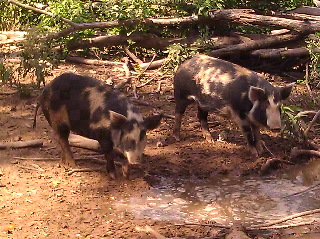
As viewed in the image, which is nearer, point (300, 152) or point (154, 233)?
point (154, 233)

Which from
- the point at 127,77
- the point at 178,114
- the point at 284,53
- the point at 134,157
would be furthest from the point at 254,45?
the point at 134,157

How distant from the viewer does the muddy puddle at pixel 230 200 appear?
5.80m

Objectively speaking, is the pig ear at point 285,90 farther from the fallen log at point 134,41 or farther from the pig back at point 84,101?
the fallen log at point 134,41

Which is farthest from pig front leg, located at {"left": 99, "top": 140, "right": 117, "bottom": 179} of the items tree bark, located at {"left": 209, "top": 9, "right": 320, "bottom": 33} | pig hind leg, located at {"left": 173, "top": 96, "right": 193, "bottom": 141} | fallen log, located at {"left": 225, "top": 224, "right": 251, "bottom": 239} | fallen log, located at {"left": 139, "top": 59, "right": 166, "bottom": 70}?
tree bark, located at {"left": 209, "top": 9, "right": 320, "bottom": 33}

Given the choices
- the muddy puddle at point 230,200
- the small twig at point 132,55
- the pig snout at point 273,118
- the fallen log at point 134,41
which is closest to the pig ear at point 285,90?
the pig snout at point 273,118

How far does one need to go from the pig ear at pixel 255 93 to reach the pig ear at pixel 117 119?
190 cm

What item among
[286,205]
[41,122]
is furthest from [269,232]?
[41,122]

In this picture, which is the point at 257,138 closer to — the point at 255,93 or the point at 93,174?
the point at 255,93

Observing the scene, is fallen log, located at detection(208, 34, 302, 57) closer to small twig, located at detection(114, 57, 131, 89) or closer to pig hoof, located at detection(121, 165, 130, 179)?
small twig, located at detection(114, 57, 131, 89)

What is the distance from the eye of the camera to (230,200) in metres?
6.29

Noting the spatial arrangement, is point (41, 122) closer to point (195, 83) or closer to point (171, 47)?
point (195, 83)

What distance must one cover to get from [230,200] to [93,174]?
1.78 metres

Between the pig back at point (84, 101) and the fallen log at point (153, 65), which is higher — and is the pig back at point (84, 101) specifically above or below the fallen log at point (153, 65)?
above

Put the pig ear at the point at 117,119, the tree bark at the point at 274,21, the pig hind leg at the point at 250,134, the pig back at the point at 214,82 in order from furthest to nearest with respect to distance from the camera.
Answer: the tree bark at the point at 274,21, the pig hind leg at the point at 250,134, the pig back at the point at 214,82, the pig ear at the point at 117,119
